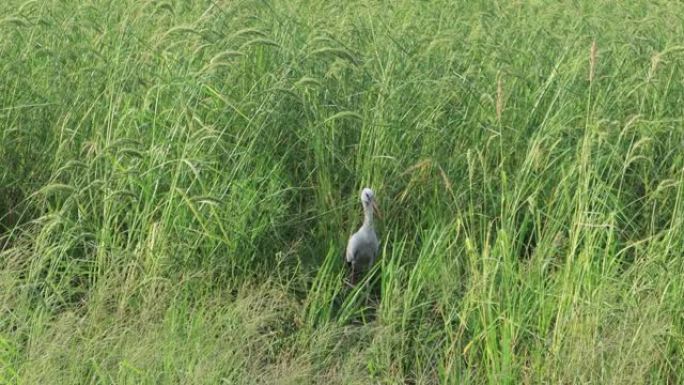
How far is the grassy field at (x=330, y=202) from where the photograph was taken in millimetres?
4117

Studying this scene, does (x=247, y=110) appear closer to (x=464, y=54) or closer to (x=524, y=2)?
(x=464, y=54)

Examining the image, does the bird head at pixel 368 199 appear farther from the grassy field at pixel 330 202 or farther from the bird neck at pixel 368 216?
the grassy field at pixel 330 202

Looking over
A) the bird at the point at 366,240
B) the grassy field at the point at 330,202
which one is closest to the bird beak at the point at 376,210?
the bird at the point at 366,240

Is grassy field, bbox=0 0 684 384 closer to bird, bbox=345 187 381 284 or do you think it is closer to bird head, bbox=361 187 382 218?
bird, bbox=345 187 381 284

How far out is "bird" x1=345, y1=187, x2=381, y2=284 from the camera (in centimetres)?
453

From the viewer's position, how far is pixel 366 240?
14.9 feet

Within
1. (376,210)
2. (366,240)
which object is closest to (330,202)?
(376,210)

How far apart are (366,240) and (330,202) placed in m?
0.43

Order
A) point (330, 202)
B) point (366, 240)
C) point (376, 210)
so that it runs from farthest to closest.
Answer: point (330, 202), point (376, 210), point (366, 240)

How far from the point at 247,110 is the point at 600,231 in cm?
142

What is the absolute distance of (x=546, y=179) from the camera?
493 cm

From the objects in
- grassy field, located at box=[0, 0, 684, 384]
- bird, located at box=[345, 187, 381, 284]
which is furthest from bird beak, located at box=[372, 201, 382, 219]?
grassy field, located at box=[0, 0, 684, 384]

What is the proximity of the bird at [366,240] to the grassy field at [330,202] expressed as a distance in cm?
7

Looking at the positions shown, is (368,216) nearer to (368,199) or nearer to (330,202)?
(368,199)
